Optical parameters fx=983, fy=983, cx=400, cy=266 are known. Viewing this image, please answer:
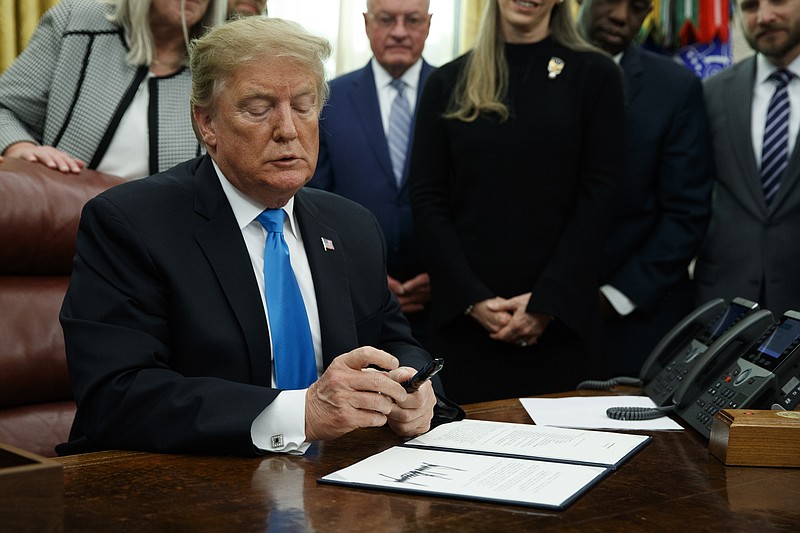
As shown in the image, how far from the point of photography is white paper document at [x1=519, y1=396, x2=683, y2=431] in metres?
1.99

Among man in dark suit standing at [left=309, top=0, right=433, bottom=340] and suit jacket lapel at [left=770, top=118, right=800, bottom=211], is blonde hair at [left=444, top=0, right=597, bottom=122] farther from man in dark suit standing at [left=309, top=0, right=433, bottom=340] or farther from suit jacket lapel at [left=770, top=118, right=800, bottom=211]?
suit jacket lapel at [left=770, top=118, right=800, bottom=211]

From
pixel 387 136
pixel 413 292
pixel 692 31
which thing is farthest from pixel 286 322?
pixel 692 31

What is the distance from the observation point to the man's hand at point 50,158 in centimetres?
258

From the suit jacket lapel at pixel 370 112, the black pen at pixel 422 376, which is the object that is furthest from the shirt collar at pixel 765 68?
the black pen at pixel 422 376

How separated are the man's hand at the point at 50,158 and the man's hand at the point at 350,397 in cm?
121

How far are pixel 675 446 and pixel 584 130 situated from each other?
1502 millimetres

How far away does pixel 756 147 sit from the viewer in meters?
3.36

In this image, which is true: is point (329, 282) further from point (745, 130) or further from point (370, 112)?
point (745, 130)

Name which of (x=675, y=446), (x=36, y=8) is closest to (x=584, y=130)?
(x=675, y=446)

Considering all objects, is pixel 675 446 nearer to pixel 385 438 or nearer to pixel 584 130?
pixel 385 438

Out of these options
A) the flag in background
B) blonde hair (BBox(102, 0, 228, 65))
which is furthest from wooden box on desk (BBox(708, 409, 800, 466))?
the flag in background

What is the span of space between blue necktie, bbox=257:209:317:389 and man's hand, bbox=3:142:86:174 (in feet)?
2.61

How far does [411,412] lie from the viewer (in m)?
1.78

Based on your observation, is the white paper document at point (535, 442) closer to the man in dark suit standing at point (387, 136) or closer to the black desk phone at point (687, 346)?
the black desk phone at point (687, 346)
